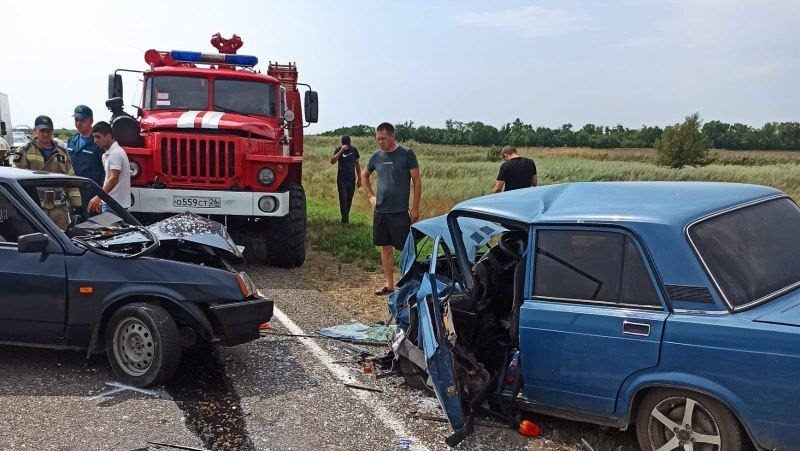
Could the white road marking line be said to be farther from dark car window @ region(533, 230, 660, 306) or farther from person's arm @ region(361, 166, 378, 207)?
person's arm @ region(361, 166, 378, 207)

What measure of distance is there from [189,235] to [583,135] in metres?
69.3

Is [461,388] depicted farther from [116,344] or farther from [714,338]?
[116,344]

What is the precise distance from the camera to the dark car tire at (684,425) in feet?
10.2

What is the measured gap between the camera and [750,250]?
3.48 metres

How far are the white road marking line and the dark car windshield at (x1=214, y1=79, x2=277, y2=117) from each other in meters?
4.33

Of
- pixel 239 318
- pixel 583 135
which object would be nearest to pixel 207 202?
pixel 239 318

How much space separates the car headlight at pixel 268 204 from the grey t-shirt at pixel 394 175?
5.47 feet

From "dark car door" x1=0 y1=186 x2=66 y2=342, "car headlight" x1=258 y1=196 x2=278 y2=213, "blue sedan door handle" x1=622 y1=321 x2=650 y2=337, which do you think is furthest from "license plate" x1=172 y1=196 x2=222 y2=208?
"blue sedan door handle" x1=622 y1=321 x2=650 y2=337

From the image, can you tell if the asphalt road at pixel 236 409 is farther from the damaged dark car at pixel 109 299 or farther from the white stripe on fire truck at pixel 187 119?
the white stripe on fire truck at pixel 187 119

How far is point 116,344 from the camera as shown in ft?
14.9

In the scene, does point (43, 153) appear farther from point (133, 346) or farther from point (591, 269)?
point (591, 269)

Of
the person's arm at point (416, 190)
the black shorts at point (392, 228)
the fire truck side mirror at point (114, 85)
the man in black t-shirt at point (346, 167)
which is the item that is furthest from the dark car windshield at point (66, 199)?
the man in black t-shirt at point (346, 167)

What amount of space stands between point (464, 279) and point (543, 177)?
22.4 metres

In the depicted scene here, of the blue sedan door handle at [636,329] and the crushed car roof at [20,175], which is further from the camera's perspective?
the crushed car roof at [20,175]
